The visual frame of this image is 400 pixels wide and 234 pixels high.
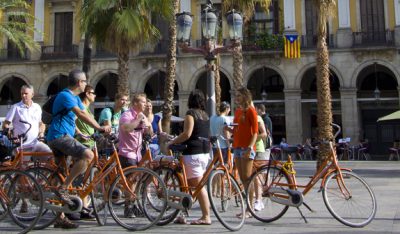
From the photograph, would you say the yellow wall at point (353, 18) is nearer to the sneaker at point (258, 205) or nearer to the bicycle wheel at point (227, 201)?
the sneaker at point (258, 205)

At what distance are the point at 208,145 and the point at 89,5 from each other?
11060mm

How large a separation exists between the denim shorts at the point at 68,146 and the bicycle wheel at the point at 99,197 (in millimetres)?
369

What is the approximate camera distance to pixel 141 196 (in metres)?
5.57

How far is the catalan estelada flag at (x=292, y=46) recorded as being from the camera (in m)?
25.7

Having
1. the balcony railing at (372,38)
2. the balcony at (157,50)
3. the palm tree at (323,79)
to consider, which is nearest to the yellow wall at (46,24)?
the balcony at (157,50)

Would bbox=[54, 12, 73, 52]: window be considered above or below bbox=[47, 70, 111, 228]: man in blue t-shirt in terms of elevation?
above

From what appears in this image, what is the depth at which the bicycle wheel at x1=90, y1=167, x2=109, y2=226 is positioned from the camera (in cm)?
561

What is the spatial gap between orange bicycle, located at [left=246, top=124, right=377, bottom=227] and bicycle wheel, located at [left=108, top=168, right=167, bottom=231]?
1170mm

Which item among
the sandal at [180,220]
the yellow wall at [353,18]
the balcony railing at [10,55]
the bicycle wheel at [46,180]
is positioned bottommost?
the sandal at [180,220]

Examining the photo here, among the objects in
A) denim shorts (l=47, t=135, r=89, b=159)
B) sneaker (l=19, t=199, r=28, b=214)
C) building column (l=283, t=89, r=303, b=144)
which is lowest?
sneaker (l=19, t=199, r=28, b=214)

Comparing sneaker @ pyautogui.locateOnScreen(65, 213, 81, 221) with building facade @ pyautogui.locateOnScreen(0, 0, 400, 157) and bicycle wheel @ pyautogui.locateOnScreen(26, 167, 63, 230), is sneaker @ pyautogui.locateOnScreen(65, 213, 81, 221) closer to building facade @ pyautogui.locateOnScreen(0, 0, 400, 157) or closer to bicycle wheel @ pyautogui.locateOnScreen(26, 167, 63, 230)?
bicycle wheel @ pyautogui.locateOnScreen(26, 167, 63, 230)

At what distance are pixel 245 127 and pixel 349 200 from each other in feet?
5.57

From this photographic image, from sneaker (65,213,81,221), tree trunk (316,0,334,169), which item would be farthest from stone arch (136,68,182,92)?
sneaker (65,213,81,221)

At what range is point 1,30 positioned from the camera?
1947 centimetres
